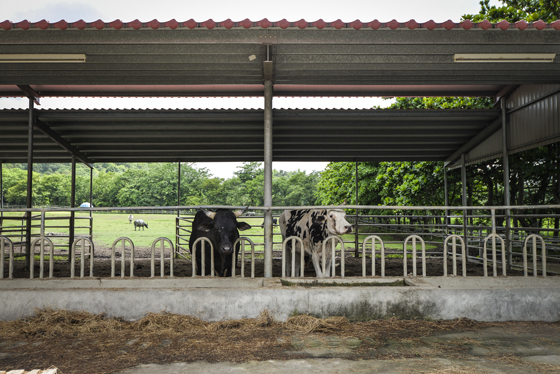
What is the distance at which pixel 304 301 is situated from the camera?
4.59 m

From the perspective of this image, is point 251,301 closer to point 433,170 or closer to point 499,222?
point 433,170

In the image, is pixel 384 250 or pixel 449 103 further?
pixel 449 103

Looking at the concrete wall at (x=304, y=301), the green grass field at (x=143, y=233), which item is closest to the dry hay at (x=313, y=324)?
the concrete wall at (x=304, y=301)

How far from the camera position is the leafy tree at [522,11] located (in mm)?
11867

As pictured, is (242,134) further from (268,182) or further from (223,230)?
(223,230)

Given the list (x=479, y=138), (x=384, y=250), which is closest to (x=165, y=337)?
(x=384, y=250)

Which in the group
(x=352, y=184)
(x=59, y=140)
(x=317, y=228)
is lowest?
(x=317, y=228)

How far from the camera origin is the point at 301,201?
59.6m

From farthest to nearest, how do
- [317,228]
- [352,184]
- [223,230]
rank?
[352,184]
[317,228]
[223,230]

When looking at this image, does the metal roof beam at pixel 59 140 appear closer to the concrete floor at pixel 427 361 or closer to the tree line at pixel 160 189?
the concrete floor at pixel 427 361

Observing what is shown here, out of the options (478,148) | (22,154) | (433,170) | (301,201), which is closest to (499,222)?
(433,170)

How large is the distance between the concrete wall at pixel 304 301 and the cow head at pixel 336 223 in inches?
52.7

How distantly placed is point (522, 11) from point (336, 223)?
11.3 meters

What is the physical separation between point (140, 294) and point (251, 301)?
1.31 metres
